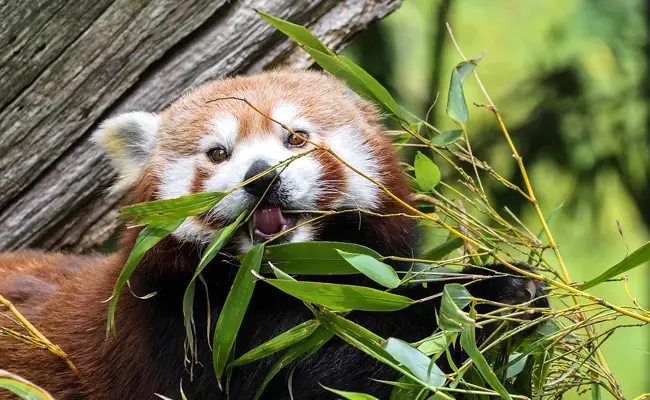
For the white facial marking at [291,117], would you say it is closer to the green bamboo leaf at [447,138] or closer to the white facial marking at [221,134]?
the white facial marking at [221,134]

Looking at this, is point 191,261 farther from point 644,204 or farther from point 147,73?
point 644,204

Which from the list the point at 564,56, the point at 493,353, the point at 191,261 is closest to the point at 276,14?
the point at 191,261

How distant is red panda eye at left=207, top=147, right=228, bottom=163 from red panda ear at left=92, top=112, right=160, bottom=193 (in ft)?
1.51

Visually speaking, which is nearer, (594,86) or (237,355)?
(237,355)

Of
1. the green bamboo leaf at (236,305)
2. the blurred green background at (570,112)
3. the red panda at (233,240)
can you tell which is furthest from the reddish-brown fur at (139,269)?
the blurred green background at (570,112)

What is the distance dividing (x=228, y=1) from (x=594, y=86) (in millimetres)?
2955

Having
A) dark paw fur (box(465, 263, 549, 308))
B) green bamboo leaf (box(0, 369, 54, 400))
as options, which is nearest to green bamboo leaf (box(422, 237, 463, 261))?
dark paw fur (box(465, 263, 549, 308))

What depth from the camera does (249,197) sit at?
103 inches

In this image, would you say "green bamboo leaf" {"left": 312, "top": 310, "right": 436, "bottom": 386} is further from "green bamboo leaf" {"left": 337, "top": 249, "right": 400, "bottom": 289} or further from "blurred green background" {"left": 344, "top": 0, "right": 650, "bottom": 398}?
"blurred green background" {"left": 344, "top": 0, "right": 650, "bottom": 398}

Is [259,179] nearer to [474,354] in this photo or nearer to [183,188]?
[183,188]

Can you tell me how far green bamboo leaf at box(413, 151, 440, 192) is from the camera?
2.62m

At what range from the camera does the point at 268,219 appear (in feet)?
8.68

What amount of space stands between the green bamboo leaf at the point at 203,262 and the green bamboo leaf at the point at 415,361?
2.01ft

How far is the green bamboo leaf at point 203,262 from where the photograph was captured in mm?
2387
